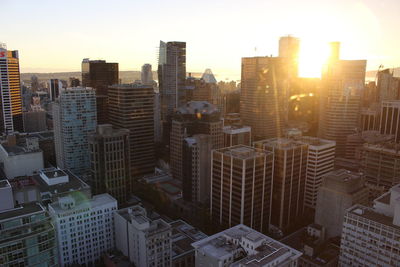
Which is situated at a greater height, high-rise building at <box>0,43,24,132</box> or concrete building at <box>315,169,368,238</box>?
high-rise building at <box>0,43,24,132</box>

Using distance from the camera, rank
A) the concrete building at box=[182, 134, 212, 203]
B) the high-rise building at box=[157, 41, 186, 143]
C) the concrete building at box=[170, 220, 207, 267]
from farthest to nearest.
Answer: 1. the high-rise building at box=[157, 41, 186, 143]
2. the concrete building at box=[182, 134, 212, 203]
3. the concrete building at box=[170, 220, 207, 267]

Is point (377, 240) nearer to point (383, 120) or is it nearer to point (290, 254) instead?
point (290, 254)

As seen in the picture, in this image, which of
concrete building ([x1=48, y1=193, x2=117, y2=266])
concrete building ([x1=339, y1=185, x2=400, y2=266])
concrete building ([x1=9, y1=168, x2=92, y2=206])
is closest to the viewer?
concrete building ([x1=339, y1=185, x2=400, y2=266])

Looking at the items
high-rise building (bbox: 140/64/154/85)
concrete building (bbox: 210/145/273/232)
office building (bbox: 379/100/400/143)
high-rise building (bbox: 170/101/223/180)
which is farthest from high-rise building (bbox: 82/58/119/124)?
office building (bbox: 379/100/400/143)

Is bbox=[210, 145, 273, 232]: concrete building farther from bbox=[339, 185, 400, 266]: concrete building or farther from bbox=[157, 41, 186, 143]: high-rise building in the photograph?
bbox=[157, 41, 186, 143]: high-rise building

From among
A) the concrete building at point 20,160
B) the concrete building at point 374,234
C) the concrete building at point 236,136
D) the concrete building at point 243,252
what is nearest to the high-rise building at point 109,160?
the concrete building at point 20,160

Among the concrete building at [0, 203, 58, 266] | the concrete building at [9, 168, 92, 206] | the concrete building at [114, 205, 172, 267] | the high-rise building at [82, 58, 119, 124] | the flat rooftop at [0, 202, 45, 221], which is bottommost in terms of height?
the concrete building at [114, 205, 172, 267]

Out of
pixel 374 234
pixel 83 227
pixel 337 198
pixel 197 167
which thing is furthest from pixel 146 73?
pixel 374 234
